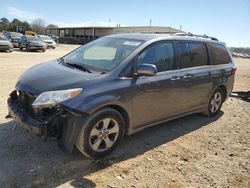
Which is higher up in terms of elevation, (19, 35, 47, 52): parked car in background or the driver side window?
the driver side window

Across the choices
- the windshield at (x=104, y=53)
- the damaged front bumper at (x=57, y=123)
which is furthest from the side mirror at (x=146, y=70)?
the damaged front bumper at (x=57, y=123)

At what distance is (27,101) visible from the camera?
4211 mm

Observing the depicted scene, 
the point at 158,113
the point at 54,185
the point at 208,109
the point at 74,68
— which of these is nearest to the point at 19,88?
the point at 74,68

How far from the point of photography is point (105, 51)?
5.11m

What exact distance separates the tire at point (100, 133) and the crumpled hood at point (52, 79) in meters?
0.52

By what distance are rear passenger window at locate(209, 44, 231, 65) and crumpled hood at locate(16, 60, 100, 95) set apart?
338 centimetres

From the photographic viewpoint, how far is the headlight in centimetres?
379

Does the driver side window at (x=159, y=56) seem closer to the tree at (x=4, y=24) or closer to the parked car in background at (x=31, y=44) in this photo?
the parked car in background at (x=31, y=44)

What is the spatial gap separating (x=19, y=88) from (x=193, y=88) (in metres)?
3.26

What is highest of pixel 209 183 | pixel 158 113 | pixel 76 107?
pixel 76 107

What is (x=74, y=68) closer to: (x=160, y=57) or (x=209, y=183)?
(x=160, y=57)

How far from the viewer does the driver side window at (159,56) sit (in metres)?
4.77

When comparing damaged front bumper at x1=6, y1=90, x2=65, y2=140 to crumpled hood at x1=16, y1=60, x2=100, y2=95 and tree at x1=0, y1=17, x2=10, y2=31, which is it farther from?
tree at x1=0, y1=17, x2=10, y2=31

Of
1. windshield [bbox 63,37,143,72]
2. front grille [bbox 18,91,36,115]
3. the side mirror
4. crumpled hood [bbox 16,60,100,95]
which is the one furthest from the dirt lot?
windshield [bbox 63,37,143,72]
